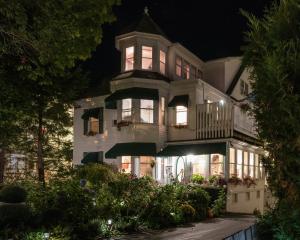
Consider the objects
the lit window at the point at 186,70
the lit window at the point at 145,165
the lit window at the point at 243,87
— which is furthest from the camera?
the lit window at the point at 243,87

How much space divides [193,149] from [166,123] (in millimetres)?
2696

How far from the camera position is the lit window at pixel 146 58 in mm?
23094

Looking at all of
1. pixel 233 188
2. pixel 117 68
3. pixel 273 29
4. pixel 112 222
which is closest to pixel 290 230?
pixel 273 29

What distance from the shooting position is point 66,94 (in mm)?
21656

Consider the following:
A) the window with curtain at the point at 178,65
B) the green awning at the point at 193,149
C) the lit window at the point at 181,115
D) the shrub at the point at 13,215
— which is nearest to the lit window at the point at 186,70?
the window with curtain at the point at 178,65

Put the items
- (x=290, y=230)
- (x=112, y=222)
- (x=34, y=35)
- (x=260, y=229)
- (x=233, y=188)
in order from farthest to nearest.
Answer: (x=233, y=188)
(x=112, y=222)
(x=34, y=35)
(x=260, y=229)
(x=290, y=230)

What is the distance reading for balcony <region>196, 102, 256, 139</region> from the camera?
21219mm

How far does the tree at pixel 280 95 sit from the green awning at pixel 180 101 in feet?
56.8

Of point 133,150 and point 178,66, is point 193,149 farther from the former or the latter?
point 178,66

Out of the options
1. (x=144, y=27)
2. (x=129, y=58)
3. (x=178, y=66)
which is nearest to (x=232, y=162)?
(x=178, y=66)

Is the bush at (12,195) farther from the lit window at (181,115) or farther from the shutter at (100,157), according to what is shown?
the shutter at (100,157)

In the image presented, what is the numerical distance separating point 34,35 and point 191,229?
794 centimetres

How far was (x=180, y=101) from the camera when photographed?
73.5 feet

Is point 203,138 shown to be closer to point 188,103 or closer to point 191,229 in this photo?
point 188,103
